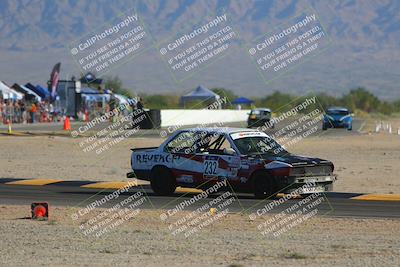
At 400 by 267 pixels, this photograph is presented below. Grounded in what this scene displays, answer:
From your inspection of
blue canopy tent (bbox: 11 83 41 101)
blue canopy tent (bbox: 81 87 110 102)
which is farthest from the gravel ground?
blue canopy tent (bbox: 81 87 110 102)

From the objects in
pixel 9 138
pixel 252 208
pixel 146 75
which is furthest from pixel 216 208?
pixel 146 75

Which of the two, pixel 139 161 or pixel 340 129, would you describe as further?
pixel 340 129

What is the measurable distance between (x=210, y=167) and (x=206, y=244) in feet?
21.3

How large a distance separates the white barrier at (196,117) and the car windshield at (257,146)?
39297 mm

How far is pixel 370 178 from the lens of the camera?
25.0m

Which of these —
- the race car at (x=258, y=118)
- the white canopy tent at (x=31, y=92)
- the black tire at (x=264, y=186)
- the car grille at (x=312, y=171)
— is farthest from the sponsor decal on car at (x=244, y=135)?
the white canopy tent at (x=31, y=92)

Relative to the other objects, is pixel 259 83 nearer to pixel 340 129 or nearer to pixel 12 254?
pixel 340 129

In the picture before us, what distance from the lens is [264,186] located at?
62.0ft

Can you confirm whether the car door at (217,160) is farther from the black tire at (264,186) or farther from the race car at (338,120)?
the race car at (338,120)

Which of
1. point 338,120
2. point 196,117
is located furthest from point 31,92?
point 338,120

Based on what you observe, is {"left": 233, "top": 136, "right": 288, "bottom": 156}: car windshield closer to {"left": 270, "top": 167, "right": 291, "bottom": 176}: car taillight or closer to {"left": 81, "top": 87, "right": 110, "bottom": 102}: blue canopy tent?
{"left": 270, "top": 167, "right": 291, "bottom": 176}: car taillight

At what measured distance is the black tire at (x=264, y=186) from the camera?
61.5ft

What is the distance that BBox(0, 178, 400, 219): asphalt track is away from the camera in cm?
1739

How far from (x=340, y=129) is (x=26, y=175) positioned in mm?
32210
